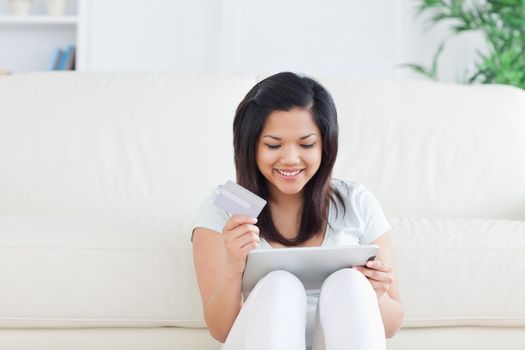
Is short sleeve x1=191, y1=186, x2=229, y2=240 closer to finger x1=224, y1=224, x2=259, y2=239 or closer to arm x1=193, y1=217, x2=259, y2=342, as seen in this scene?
arm x1=193, y1=217, x2=259, y2=342

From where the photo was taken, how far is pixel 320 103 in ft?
5.46

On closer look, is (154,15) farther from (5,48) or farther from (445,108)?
(445,108)

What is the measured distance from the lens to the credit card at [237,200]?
144 centimetres

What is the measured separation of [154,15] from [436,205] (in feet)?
7.46

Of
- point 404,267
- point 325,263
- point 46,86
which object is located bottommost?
point 404,267

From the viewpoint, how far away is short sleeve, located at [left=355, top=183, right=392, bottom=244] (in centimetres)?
173

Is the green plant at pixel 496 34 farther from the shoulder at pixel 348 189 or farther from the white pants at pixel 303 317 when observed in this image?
the white pants at pixel 303 317

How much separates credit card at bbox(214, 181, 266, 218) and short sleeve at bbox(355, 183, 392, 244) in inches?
14.5

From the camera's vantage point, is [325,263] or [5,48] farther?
[5,48]

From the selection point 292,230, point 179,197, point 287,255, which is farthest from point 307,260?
point 179,197

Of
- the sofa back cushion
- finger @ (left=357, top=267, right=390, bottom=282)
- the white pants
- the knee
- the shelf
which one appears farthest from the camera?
the shelf

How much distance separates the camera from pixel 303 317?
1374 millimetres

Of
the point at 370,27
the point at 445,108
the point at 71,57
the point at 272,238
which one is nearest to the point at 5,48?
the point at 71,57

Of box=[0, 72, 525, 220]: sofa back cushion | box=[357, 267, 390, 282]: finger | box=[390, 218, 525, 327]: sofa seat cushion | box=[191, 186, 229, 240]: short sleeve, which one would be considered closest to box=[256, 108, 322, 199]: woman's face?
box=[191, 186, 229, 240]: short sleeve
